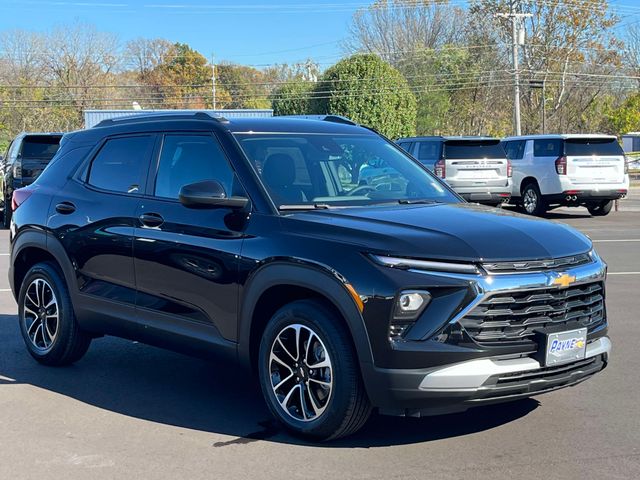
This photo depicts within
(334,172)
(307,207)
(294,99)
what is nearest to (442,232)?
(307,207)

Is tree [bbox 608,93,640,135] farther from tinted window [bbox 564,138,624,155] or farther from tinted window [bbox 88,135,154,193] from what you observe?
tinted window [bbox 88,135,154,193]

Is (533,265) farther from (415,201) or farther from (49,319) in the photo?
(49,319)

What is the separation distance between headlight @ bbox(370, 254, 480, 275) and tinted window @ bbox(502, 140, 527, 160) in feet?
61.0

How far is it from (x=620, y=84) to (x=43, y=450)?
202ft

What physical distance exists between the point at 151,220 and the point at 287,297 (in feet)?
4.08

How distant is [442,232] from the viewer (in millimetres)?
4520

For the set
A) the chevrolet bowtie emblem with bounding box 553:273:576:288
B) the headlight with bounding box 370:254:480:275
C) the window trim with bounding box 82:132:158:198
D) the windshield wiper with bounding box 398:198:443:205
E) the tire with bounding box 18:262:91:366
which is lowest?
the tire with bounding box 18:262:91:366

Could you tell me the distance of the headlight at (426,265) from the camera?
14.0 feet

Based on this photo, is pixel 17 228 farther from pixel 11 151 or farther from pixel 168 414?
pixel 11 151

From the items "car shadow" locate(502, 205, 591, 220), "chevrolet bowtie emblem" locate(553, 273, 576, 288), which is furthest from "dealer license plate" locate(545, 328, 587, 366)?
"car shadow" locate(502, 205, 591, 220)

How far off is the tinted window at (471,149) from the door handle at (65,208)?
14716 millimetres

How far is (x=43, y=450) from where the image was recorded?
4781 mm

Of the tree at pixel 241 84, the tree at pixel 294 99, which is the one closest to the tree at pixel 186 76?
the tree at pixel 241 84

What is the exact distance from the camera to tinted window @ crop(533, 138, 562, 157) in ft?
68.7
